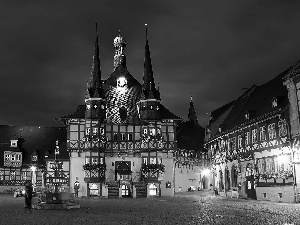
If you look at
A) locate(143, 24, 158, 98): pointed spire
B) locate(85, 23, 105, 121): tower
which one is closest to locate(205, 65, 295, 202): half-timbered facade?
locate(143, 24, 158, 98): pointed spire

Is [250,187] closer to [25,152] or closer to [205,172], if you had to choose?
[205,172]

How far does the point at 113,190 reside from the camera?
6041 centimetres

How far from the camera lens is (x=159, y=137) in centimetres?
6212

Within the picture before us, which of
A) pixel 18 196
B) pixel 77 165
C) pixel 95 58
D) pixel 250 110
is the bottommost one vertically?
pixel 18 196

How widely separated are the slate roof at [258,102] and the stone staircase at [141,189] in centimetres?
1359

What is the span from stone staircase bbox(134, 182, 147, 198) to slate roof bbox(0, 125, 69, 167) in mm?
24303

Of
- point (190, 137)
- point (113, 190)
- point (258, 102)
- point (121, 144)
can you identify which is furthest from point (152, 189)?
point (190, 137)

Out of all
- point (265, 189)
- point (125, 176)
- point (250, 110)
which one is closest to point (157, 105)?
point (125, 176)

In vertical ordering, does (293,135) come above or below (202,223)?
above

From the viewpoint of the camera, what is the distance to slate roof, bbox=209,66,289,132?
43469 millimetres

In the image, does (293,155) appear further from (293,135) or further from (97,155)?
(97,155)

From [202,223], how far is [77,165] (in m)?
45.0

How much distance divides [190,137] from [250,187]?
172 ft

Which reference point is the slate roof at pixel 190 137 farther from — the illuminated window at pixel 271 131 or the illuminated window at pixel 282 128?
the illuminated window at pixel 282 128
